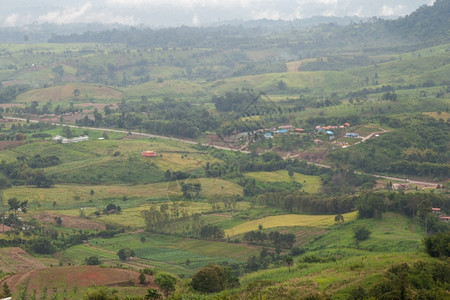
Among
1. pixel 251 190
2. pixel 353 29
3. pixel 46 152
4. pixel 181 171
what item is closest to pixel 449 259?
pixel 251 190

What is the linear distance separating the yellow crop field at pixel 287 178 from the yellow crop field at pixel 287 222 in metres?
11.0

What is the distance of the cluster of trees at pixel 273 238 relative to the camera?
4241 centimetres

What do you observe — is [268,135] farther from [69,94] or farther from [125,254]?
[69,94]

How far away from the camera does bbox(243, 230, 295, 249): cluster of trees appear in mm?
42406

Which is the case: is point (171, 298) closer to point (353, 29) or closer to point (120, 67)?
point (120, 67)

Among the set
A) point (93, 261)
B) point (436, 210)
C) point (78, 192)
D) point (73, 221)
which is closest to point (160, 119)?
point (78, 192)

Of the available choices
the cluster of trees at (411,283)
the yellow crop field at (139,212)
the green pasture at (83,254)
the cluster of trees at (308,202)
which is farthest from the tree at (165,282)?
the cluster of trees at (308,202)

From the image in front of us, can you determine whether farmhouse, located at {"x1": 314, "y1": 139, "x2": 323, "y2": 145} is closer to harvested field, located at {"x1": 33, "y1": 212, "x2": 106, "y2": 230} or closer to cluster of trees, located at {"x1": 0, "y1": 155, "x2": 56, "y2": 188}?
cluster of trees, located at {"x1": 0, "y1": 155, "x2": 56, "y2": 188}

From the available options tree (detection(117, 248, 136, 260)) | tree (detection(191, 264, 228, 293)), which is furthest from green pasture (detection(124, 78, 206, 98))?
tree (detection(191, 264, 228, 293))

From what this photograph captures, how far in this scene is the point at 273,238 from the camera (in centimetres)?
4284

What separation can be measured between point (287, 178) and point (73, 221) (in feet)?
81.3

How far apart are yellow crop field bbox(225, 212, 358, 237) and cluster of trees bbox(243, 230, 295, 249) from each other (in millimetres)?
2409

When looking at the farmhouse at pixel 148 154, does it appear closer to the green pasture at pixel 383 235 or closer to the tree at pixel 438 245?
the green pasture at pixel 383 235

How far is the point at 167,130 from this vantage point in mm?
86688
